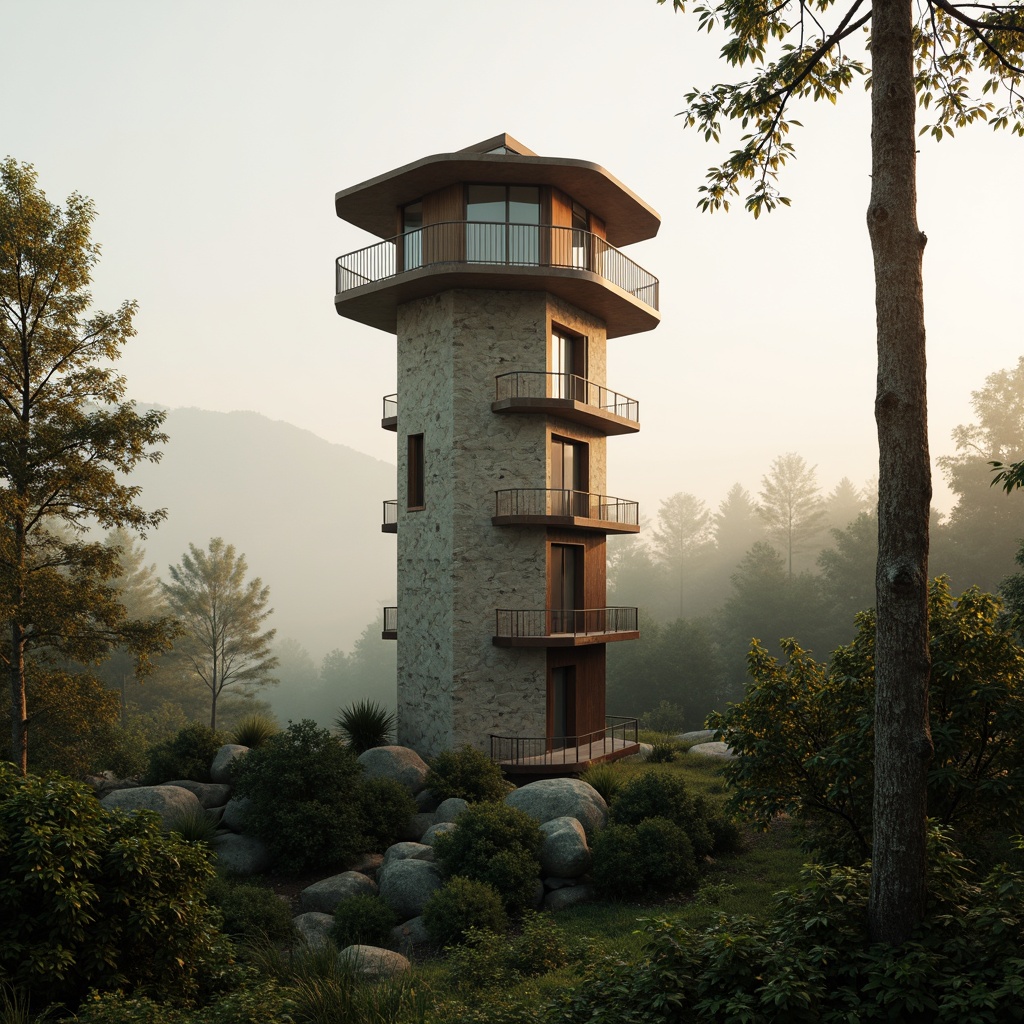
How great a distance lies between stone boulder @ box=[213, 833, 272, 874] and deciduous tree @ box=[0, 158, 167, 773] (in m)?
5.36

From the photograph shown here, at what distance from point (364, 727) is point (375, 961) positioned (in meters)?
12.6

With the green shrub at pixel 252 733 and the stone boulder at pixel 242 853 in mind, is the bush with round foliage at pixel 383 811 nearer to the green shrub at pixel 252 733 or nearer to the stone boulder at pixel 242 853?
the stone boulder at pixel 242 853

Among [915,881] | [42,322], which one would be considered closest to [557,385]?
[42,322]

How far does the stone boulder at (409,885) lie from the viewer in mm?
14219

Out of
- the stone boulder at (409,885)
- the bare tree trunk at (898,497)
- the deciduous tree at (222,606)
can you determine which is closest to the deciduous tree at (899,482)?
the bare tree trunk at (898,497)

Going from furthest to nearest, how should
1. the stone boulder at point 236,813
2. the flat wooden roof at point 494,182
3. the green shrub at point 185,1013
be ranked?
1. the flat wooden roof at point 494,182
2. the stone boulder at point 236,813
3. the green shrub at point 185,1013

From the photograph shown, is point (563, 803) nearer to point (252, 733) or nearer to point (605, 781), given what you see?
point (605, 781)

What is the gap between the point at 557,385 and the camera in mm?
24875

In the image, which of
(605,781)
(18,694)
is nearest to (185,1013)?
(605,781)

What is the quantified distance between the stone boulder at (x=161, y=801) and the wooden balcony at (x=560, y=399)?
1242 cm

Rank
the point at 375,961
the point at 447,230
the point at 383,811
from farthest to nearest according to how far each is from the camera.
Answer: the point at 447,230 < the point at 383,811 < the point at 375,961

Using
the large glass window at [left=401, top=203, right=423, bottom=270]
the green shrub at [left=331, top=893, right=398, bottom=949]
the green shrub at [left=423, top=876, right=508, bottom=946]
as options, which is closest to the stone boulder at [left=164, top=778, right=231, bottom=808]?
the green shrub at [left=331, top=893, right=398, bottom=949]

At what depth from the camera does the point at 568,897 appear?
1439cm

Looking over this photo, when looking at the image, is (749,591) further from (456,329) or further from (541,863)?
(541,863)
